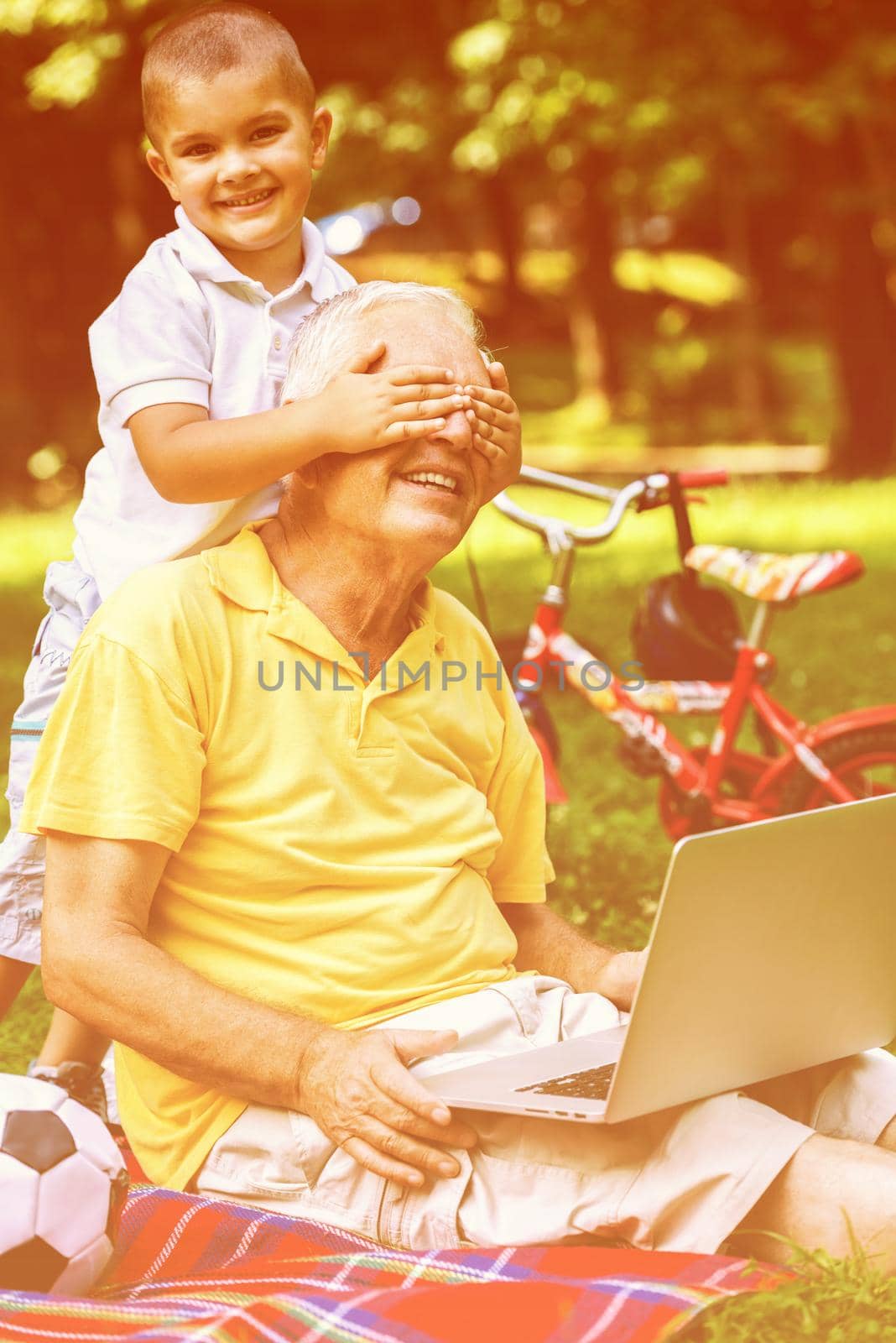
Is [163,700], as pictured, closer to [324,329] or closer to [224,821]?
[224,821]

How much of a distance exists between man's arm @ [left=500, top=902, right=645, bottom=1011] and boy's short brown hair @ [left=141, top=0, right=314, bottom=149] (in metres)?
1.50

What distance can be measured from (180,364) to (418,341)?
1.86 ft

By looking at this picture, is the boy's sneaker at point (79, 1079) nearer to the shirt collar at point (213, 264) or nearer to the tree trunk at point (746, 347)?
the shirt collar at point (213, 264)

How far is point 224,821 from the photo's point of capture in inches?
107

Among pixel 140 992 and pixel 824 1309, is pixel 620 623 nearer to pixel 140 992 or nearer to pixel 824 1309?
pixel 140 992

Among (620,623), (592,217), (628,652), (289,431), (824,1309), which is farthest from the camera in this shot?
(592,217)

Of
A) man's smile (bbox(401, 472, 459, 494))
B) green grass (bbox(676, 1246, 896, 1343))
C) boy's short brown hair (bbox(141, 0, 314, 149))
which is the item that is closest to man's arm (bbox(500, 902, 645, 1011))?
green grass (bbox(676, 1246, 896, 1343))

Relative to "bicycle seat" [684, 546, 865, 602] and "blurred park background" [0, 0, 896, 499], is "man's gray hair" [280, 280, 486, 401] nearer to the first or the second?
"bicycle seat" [684, 546, 865, 602]

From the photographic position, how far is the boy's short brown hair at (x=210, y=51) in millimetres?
3254

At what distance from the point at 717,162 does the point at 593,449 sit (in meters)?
3.68

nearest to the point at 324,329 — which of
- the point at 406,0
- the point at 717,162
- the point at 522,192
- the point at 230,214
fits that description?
the point at 230,214

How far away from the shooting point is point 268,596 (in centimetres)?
280

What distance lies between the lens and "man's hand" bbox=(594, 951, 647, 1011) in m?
2.97

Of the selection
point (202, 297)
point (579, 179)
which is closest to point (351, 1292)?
point (202, 297)
